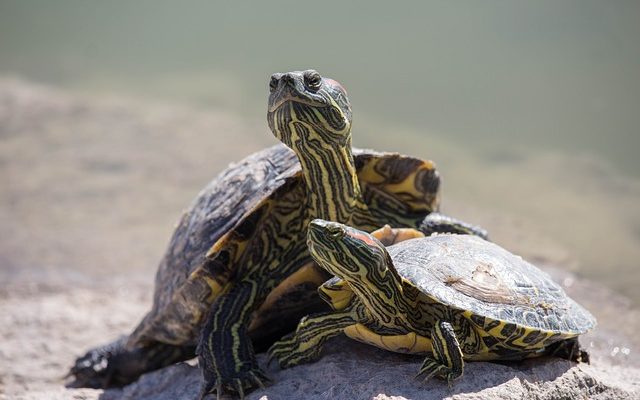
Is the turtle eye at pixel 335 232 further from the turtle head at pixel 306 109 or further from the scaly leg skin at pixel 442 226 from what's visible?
the scaly leg skin at pixel 442 226

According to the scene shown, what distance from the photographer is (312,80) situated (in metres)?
3.36

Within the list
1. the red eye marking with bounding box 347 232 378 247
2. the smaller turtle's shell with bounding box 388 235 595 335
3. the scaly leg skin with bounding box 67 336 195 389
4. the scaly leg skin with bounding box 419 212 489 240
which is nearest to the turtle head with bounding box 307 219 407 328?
the red eye marking with bounding box 347 232 378 247

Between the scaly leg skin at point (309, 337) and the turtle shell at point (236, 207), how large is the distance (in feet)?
1.87

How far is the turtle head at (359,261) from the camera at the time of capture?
2.77 m

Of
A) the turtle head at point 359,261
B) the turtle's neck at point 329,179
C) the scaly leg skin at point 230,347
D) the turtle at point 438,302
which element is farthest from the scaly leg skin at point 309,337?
the turtle's neck at point 329,179

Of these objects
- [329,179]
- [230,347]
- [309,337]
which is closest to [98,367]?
[230,347]

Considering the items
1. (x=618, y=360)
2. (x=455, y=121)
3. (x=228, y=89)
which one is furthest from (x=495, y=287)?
(x=228, y=89)

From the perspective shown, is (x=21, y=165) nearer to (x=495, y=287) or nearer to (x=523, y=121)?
(x=523, y=121)

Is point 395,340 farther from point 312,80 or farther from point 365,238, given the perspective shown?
point 312,80

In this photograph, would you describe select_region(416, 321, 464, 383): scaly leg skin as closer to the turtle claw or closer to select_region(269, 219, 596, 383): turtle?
select_region(269, 219, 596, 383): turtle

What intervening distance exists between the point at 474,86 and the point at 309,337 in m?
8.79

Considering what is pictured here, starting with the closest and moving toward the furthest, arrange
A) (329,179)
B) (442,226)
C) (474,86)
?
(329,179) → (442,226) → (474,86)

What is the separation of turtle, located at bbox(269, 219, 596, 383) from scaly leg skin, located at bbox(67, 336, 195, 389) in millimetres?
1483

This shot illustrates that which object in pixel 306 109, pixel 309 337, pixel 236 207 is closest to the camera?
pixel 309 337
